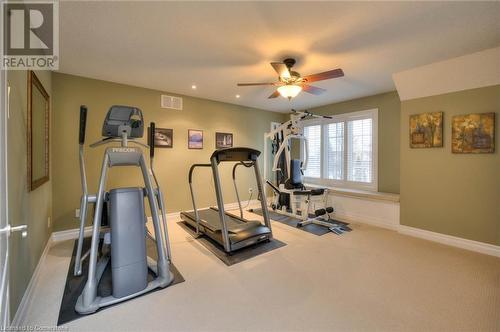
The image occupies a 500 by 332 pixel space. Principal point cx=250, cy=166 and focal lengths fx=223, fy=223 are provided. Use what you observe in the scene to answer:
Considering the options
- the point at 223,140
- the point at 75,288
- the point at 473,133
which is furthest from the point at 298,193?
the point at 75,288

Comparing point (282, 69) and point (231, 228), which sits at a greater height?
point (282, 69)

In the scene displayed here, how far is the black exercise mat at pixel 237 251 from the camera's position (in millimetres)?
2822

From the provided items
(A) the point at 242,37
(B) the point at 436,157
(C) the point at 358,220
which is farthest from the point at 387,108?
A: (A) the point at 242,37

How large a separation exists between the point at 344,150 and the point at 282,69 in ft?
10.4

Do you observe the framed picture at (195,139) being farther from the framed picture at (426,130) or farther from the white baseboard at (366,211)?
the framed picture at (426,130)

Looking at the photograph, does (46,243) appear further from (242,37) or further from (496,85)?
(496,85)

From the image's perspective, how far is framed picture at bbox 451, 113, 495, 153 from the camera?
2938mm

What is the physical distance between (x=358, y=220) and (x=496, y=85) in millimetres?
2842

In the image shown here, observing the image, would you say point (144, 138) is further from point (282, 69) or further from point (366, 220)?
point (366, 220)

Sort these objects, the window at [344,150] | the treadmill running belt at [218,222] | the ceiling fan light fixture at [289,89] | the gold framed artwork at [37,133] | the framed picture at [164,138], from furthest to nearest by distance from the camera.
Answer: the window at [344,150], the framed picture at [164,138], the treadmill running belt at [218,222], the ceiling fan light fixture at [289,89], the gold framed artwork at [37,133]

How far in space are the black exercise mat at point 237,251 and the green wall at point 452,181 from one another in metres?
2.34

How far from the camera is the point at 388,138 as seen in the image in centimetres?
443

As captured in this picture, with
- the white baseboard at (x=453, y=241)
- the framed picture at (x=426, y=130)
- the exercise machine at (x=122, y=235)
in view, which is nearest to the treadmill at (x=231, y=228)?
the exercise machine at (x=122, y=235)

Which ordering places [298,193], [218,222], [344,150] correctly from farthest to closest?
[344,150], [298,193], [218,222]
